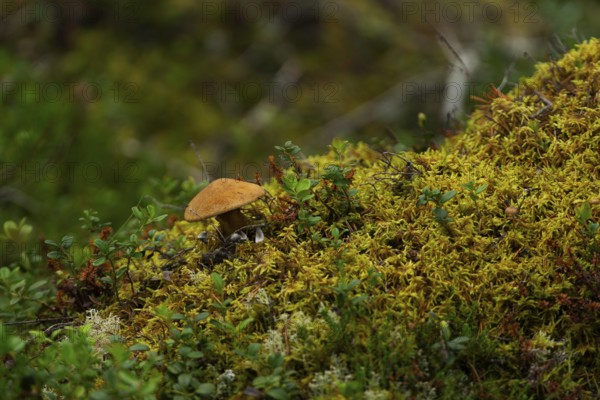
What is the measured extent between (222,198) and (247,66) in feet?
20.3

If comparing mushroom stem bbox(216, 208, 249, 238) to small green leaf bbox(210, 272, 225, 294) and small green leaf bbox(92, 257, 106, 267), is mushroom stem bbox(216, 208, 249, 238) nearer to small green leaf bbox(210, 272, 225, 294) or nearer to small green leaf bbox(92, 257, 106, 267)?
small green leaf bbox(210, 272, 225, 294)

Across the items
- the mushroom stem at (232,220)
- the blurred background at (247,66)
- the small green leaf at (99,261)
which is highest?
the mushroom stem at (232,220)

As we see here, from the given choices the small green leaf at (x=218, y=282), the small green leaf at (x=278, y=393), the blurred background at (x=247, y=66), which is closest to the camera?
the small green leaf at (x=278, y=393)

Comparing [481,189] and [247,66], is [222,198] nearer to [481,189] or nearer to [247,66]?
[481,189]

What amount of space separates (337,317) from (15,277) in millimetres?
1462

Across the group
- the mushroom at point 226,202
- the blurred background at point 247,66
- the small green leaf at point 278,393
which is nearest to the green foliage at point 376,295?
the small green leaf at point 278,393

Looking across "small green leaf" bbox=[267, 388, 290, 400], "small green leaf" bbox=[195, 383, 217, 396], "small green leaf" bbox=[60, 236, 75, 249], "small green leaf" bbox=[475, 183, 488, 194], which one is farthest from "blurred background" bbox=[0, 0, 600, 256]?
"small green leaf" bbox=[267, 388, 290, 400]

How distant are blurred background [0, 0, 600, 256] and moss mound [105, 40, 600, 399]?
345cm

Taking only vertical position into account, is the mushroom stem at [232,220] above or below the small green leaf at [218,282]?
above

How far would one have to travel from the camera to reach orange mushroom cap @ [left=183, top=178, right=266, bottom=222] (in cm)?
210

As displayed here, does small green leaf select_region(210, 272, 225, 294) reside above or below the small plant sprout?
below

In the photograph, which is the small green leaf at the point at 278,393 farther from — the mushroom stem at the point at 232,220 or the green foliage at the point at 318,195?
the mushroom stem at the point at 232,220

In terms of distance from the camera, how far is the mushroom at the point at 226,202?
2107 millimetres

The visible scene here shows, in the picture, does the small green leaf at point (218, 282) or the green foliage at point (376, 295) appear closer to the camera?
the green foliage at point (376, 295)
